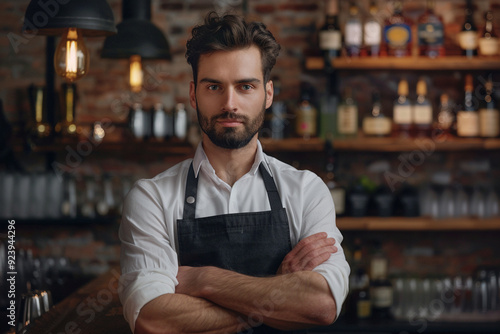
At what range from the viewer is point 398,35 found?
3.37 m

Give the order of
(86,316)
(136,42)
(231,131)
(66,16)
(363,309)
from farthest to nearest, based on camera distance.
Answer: (363,309) → (136,42) → (86,316) → (66,16) → (231,131)

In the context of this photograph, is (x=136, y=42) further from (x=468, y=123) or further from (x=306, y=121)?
(x=468, y=123)

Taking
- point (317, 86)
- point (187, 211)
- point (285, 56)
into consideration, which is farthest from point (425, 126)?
point (187, 211)

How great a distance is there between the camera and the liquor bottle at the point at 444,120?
3.40m

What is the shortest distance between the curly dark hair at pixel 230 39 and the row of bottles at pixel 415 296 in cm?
198

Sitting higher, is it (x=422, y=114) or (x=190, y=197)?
(x=422, y=114)

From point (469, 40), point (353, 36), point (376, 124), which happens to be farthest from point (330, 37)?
point (469, 40)

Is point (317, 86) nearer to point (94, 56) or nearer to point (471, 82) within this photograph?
point (471, 82)

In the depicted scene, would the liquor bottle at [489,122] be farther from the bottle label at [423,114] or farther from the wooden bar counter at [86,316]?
the wooden bar counter at [86,316]

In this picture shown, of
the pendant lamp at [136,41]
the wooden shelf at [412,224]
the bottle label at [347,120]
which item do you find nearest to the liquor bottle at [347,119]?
the bottle label at [347,120]

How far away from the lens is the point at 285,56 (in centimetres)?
358

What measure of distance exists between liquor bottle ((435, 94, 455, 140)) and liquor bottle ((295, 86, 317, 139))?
0.70 metres

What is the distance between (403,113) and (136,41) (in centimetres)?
161

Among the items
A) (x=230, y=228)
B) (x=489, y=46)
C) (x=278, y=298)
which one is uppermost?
(x=489, y=46)
